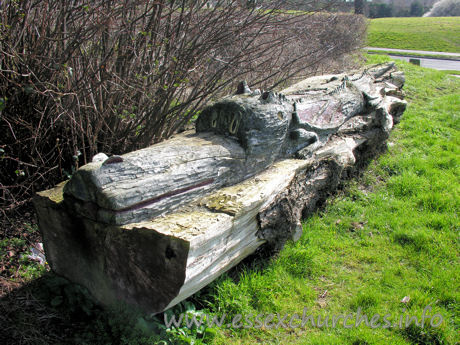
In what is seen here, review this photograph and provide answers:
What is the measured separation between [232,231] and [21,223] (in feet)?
6.79

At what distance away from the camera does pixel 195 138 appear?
3248 millimetres

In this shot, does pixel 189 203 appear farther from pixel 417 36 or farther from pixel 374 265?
pixel 417 36

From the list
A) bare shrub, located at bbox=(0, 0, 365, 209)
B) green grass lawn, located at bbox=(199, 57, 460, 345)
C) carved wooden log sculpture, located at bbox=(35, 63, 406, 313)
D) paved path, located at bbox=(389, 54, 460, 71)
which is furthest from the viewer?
paved path, located at bbox=(389, 54, 460, 71)

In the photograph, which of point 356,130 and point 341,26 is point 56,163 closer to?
point 356,130

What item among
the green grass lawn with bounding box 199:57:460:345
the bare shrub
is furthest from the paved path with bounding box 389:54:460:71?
the bare shrub

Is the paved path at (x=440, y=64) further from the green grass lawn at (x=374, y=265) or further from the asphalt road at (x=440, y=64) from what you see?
the green grass lawn at (x=374, y=265)

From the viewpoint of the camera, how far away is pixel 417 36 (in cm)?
2120

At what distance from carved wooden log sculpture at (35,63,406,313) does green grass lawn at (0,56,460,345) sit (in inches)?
8.1

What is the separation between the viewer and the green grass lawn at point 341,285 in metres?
2.53

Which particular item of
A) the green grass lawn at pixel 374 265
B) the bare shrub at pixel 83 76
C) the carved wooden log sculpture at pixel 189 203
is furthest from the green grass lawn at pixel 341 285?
the bare shrub at pixel 83 76

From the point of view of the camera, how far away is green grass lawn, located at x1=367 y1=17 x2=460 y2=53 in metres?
19.9

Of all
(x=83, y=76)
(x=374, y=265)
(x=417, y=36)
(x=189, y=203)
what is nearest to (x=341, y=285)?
(x=374, y=265)

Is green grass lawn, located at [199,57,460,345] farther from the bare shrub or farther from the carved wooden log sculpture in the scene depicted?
the bare shrub

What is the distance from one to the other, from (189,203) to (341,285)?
5.01 feet
